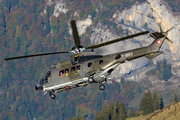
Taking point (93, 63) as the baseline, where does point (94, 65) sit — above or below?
below

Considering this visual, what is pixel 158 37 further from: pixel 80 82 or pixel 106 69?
pixel 80 82

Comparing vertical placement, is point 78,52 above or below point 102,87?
above

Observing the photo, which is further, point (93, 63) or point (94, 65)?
point (93, 63)

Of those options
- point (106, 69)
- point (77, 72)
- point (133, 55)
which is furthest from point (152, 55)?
point (77, 72)

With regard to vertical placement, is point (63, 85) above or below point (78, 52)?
below

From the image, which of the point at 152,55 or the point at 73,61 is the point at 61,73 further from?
the point at 152,55

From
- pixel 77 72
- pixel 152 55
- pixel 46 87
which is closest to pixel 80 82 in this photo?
pixel 77 72

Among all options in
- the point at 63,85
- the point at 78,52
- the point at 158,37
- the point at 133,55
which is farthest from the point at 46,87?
the point at 158,37

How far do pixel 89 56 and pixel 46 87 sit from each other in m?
9.60

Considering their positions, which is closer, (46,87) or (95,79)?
(95,79)

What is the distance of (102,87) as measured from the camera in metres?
71.6

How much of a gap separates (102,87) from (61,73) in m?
7.44

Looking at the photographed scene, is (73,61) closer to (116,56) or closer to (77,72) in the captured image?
(77,72)

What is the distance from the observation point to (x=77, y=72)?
72375mm
